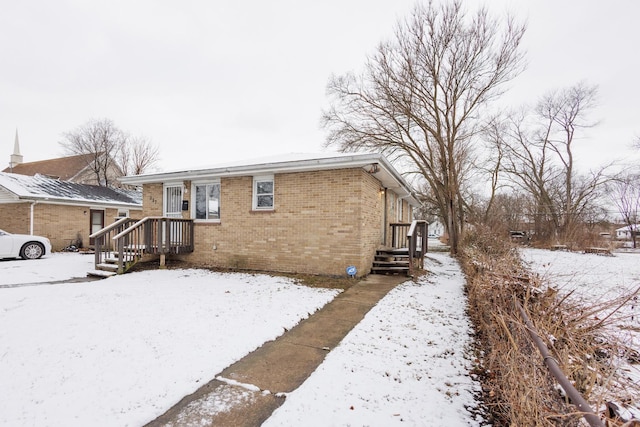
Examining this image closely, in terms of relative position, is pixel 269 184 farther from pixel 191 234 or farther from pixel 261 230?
pixel 191 234

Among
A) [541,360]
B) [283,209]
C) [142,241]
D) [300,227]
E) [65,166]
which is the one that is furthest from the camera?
[65,166]

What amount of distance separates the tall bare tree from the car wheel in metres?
15.2

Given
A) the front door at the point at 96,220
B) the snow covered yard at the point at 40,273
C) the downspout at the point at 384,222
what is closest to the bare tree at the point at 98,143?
the front door at the point at 96,220

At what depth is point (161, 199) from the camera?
34.0ft

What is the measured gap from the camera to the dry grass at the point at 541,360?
148 centimetres

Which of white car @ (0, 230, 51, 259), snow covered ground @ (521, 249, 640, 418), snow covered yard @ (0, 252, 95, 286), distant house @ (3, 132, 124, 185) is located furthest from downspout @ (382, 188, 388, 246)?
distant house @ (3, 132, 124, 185)

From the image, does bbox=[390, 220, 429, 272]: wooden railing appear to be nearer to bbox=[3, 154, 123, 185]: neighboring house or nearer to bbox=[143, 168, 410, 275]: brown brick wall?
bbox=[143, 168, 410, 275]: brown brick wall

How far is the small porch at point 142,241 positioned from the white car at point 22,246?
17.1ft

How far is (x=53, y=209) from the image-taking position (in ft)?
48.4

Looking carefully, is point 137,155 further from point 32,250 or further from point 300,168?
point 300,168

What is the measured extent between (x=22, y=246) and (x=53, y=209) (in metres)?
4.32

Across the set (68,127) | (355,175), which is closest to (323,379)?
(355,175)

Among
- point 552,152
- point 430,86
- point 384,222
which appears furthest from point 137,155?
point 552,152

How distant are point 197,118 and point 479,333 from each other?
23.7 meters
